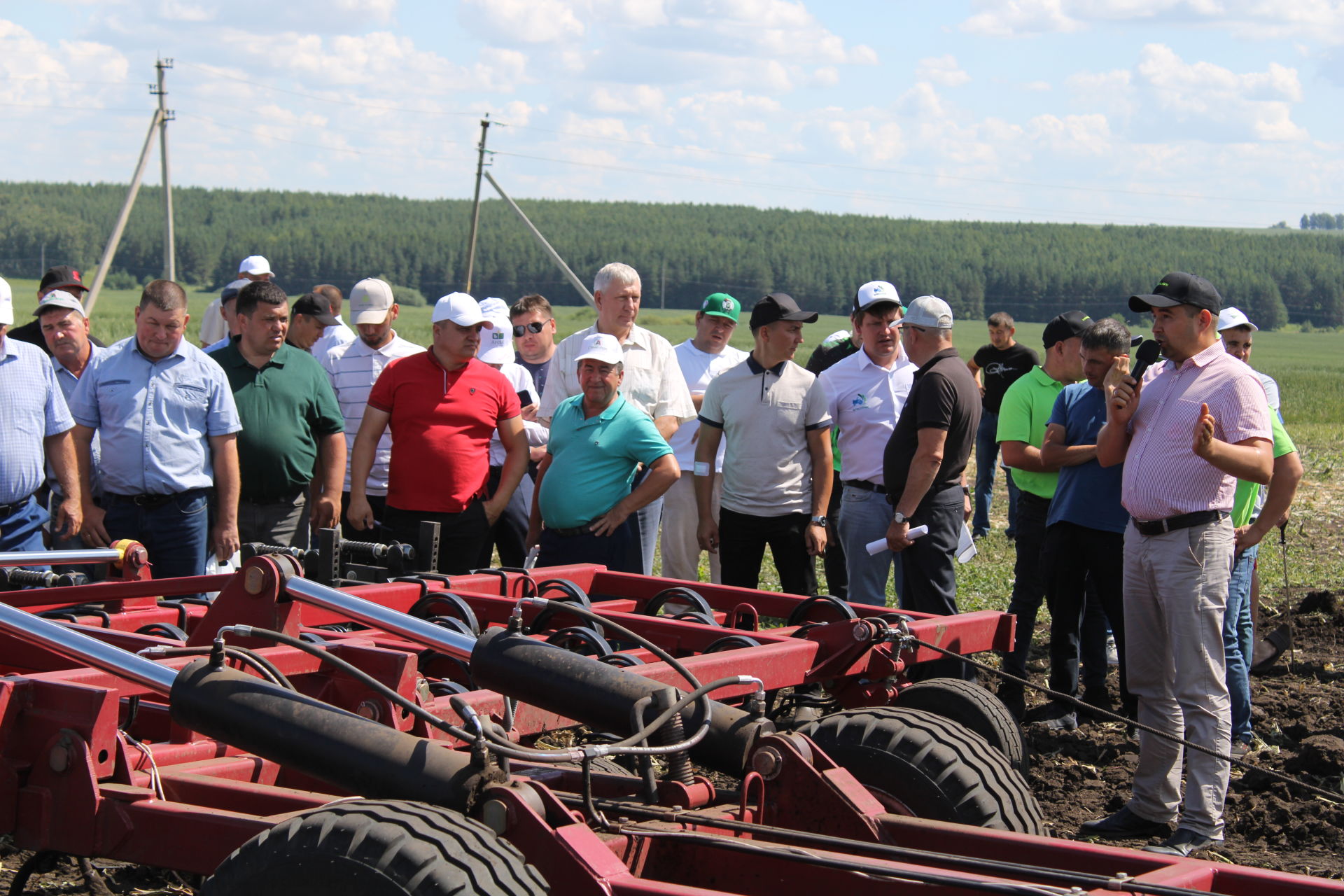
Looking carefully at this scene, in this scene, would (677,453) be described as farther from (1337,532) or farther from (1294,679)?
(1337,532)

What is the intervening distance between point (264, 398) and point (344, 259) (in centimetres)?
8740

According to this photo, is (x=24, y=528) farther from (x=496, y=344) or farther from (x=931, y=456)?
(x=931, y=456)

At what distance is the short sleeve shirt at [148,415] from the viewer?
707 cm

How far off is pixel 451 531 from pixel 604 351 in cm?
141

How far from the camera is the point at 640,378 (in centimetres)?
808

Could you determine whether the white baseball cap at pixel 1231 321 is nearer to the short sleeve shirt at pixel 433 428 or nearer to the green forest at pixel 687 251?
the short sleeve shirt at pixel 433 428

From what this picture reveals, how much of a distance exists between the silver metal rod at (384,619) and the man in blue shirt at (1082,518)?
3.99m

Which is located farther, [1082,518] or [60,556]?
[1082,518]

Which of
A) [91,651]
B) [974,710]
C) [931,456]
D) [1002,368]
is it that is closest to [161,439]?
[91,651]

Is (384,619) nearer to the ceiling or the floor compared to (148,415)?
nearer to the floor

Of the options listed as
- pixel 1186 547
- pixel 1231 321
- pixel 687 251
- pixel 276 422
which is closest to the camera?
pixel 1186 547

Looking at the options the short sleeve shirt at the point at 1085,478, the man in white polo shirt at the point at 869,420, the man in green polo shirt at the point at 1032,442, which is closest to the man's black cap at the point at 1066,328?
the man in green polo shirt at the point at 1032,442

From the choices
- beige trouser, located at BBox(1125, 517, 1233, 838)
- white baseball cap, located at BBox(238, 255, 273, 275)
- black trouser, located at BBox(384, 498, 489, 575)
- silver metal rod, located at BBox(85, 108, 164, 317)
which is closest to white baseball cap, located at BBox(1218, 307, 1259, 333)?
beige trouser, located at BBox(1125, 517, 1233, 838)

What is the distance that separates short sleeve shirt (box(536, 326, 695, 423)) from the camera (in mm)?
8062
